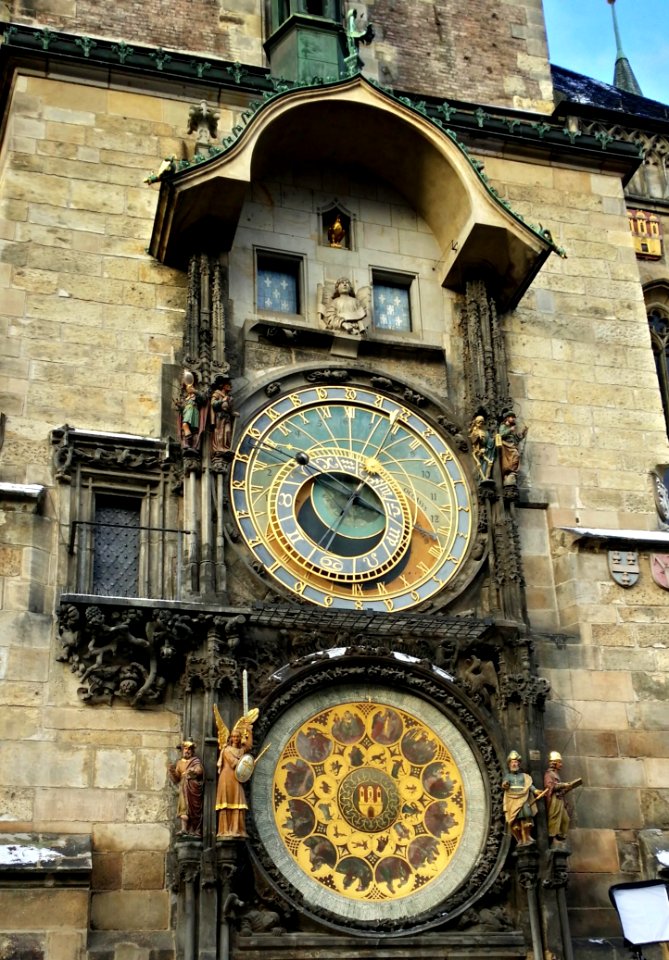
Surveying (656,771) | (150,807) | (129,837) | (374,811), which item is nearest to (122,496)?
(150,807)

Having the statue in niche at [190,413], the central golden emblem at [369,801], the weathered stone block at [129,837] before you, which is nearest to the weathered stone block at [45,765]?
the weathered stone block at [129,837]

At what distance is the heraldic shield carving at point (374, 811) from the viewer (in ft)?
36.1

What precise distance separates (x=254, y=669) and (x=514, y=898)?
2.59 metres

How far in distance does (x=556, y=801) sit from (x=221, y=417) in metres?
3.99

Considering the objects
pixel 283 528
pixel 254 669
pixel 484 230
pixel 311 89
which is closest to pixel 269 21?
pixel 311 89

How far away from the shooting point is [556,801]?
1145 centimetres

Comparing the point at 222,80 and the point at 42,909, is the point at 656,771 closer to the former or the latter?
the point at 42,909

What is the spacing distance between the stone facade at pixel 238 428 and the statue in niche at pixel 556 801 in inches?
4.9

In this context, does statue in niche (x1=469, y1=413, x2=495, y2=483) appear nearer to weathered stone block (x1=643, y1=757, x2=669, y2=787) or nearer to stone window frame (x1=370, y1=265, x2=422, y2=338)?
stone window frame (x1=370, y1=265, x2=422, y2=338)

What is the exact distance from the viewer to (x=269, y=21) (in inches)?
605

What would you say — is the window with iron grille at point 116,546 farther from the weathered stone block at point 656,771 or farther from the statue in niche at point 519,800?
the weathered stone block at point 656,771

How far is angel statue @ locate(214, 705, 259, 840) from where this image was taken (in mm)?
10609

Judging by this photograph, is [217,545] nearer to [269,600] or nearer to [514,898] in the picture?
[269,600]

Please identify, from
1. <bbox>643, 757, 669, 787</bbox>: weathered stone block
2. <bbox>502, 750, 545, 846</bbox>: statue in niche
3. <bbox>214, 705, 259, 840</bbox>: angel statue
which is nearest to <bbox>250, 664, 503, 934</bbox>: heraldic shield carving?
<bbox>502, 750, 545, 846</bbox>: statue in niche
